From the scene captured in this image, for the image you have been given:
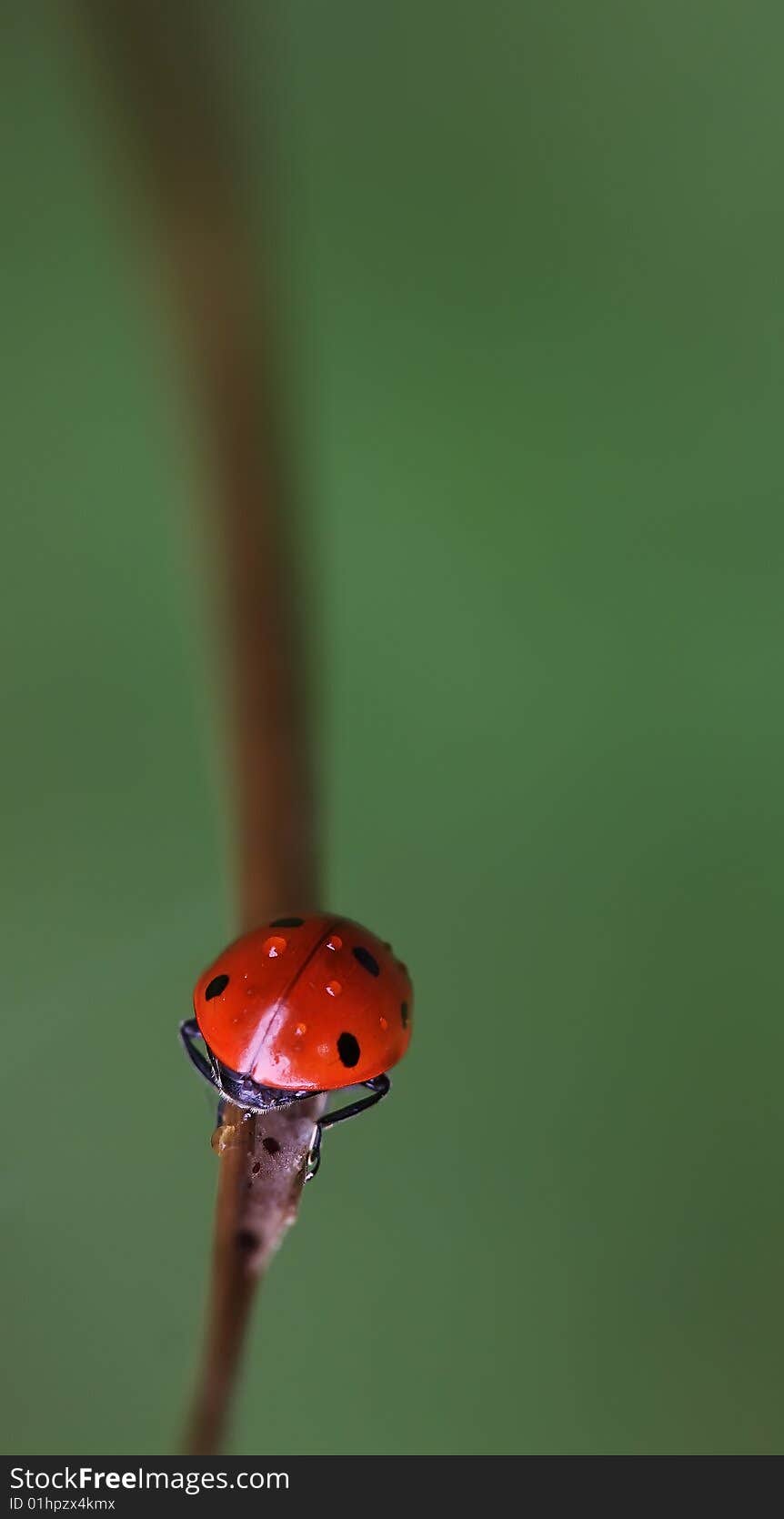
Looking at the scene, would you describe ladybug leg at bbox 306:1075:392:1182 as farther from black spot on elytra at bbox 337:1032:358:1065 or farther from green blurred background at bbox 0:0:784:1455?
green blurred background at bbox 0:0:784:1455

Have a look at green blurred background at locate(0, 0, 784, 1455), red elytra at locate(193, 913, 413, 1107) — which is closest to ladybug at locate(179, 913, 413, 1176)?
red elytra at locate(193, 913, 413, 1107)

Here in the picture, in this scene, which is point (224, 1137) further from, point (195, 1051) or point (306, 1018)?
point (195, 1051)

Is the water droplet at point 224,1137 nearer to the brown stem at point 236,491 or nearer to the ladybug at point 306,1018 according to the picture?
the brown stem at point 236,491

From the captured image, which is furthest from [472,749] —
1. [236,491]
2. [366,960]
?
[236,491]

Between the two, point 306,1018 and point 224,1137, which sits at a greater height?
point 224,1137

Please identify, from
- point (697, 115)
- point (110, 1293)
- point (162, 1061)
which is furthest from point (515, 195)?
point (110, 1293)

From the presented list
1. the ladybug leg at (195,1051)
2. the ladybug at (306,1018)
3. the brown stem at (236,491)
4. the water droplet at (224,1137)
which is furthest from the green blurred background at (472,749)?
the water droplet at (224,1137)
